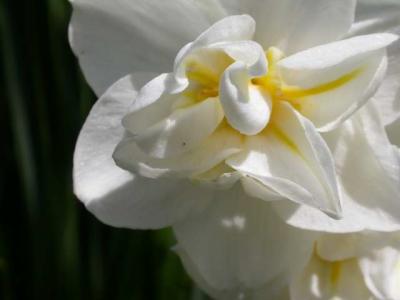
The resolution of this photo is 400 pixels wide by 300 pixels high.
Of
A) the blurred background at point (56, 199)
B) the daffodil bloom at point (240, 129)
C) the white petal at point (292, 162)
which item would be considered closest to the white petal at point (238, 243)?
the daffodil bloom at point (240, 129)

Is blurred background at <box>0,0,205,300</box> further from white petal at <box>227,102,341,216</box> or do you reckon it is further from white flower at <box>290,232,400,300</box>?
white petal at <box>227,102,341,216</box>

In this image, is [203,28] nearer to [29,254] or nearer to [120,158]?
[120,158]

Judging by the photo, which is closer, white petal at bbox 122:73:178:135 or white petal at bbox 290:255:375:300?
white petal at bbox 122:73:178:135

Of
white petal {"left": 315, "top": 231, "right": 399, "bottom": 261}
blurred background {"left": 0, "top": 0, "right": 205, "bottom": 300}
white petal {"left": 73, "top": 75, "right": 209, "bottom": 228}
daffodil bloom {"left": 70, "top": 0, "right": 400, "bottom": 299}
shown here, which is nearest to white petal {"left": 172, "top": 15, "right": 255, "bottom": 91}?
daffodil bloom {"left": 70, "top": 0, "right": 400, "bottom": 299}

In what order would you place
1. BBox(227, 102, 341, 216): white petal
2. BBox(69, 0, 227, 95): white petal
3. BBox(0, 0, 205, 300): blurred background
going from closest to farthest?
BBox(227, 102, 341, 216): white petal → BBox(69, 0, 227, 95): white petal → BBox(0, 0, 205, 300): blurred background

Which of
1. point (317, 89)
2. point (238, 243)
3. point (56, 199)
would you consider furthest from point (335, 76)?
point (56, 199)

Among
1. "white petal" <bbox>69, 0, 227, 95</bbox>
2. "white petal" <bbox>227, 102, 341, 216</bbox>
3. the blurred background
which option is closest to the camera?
"white petal" <bbox>227, 102, 341, 216</bbox>

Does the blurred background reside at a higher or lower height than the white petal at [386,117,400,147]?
lower
